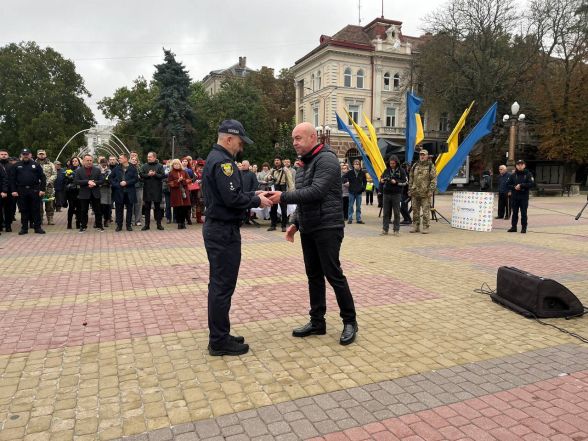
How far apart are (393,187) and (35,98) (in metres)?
48.4

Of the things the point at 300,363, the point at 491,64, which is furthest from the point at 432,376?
the point at 491,64

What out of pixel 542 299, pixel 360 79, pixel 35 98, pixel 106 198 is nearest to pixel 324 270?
pixel 542 299

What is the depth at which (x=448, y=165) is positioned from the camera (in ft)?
47.2

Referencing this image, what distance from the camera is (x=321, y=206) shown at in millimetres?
4336

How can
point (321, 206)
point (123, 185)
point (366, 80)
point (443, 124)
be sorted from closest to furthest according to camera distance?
1. point (321, 206)
2. point (123, 185)
3. point (366, 80)
4. point (443, 124)

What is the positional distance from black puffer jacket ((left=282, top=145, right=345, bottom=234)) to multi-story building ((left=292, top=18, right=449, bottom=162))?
45.7 meters

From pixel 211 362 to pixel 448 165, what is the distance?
12047mm

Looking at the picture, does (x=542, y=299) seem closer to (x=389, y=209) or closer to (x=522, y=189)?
(x=389, y=209)

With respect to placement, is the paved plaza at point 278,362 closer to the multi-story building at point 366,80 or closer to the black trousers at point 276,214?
the black trousers at point 276,214

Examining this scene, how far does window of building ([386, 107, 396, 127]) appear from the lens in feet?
173

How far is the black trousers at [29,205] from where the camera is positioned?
38.3ft

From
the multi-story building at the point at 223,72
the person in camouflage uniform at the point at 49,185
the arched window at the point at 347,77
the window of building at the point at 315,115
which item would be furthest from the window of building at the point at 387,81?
the person in camouflage uniform at the point at 49,185

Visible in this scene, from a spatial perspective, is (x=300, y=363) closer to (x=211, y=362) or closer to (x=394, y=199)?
(x=211, y=362)

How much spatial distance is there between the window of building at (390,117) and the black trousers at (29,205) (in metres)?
45.5
